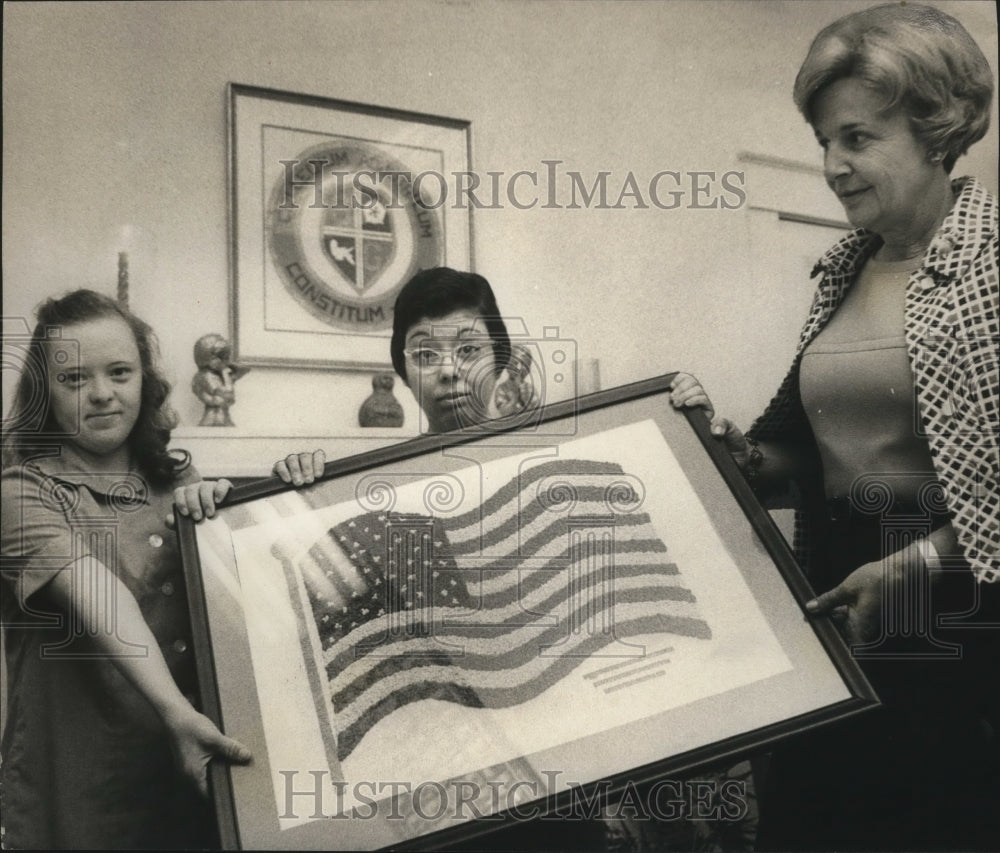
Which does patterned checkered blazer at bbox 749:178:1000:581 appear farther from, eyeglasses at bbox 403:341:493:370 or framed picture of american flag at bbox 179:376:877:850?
eyeglasses at bbox 403:341:493:370

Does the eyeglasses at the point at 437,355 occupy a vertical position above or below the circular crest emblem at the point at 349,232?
below

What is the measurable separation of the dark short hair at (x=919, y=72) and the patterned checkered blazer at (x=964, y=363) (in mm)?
112

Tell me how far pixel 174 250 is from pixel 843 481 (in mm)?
1141

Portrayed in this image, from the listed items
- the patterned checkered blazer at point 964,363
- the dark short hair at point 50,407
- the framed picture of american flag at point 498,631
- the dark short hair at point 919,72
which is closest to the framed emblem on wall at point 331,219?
the dark short hair at point 50,407

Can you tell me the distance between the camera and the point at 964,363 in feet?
4.78

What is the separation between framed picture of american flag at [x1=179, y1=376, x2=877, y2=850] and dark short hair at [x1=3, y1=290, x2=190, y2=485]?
0.16m

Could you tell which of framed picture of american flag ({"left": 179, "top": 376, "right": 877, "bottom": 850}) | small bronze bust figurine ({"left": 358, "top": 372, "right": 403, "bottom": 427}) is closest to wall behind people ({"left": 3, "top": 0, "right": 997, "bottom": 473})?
Result: small bronze bust figurine ({"left": 358, "top": 372, "right": 403, "bottom": 427})

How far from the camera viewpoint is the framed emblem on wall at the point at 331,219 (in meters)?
1.56

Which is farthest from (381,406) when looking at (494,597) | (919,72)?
(919,72)

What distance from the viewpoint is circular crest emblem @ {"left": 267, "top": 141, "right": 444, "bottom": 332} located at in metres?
1.59

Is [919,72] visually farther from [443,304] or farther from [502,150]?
[443,304]

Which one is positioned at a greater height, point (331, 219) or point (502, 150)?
point (502, 150)

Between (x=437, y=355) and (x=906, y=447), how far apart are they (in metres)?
0.77

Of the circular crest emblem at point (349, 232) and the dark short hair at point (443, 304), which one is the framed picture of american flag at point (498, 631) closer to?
the dark short hair at point (443, 304)
